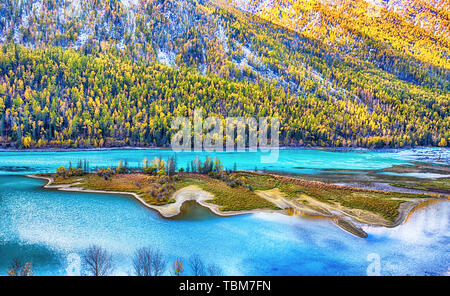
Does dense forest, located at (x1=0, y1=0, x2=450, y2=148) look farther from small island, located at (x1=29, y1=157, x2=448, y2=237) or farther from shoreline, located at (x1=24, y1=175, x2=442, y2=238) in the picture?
shoreline, located at (x1=24, y1=175, x2=442, y2=238)

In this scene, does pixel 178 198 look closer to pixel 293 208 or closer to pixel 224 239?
pixel 224 239

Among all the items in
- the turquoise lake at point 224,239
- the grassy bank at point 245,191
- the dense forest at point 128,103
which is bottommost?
the turquoise lake at point 224,239

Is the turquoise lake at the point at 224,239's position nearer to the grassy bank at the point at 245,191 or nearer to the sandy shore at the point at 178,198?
the sandy shore at the point at 178,198

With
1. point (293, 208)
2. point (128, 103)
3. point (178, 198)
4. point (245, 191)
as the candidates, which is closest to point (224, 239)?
point (293, 208)

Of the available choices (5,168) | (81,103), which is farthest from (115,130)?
(5,168)

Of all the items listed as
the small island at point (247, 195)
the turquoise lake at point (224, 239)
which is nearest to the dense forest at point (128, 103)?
the small island at point (247, 195)

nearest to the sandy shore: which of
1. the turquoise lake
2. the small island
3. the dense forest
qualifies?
the small island
